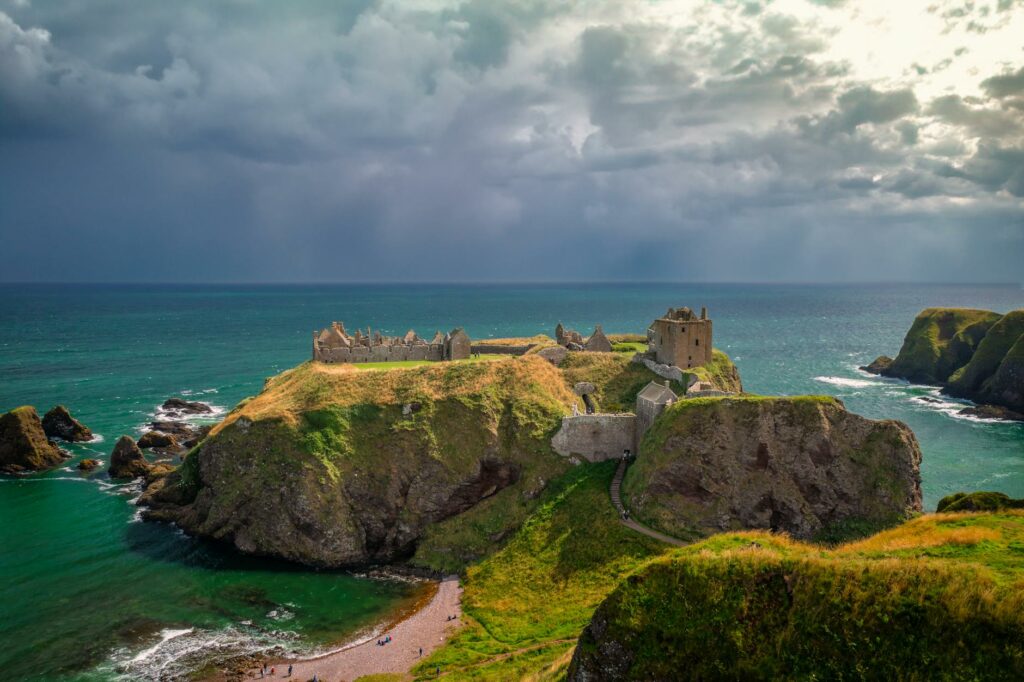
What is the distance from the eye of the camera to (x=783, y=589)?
19.7 metres

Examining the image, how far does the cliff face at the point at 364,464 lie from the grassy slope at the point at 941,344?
101 metres

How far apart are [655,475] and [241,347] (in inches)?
5573

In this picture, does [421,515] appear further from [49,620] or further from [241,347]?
[241,347]

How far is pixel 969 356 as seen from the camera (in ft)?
415

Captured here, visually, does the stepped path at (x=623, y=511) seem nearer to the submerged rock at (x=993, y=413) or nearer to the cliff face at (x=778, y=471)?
the cliff face at (x=778, y=471)

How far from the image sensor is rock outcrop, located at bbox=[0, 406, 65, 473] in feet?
239

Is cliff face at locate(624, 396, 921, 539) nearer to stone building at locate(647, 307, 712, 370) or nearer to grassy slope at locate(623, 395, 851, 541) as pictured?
grassy slope at locate(623, 395, 851, 541)

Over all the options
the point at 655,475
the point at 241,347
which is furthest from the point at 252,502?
the point at 241,347

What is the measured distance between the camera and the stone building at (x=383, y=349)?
71438 millimetres

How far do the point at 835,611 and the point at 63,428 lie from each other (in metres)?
94.5

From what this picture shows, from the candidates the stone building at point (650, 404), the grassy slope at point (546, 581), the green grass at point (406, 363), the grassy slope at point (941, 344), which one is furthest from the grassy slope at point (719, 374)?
the grassy slope at point (941, 344)

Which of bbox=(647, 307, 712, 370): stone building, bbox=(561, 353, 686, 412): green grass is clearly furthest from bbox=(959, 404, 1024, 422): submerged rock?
bbox=(561, 353, 686, 412): green grass

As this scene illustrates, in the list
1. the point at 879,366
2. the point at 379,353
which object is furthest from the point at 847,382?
A: the point at 379,353

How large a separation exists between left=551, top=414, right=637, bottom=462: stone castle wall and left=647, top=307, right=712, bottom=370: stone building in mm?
14312
